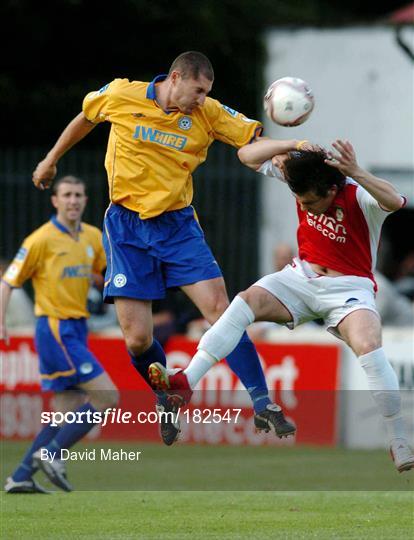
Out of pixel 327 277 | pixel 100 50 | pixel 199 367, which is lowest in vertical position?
pixel 199 367

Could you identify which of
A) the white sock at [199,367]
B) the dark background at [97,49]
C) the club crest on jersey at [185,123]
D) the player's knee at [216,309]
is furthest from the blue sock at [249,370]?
the dark background at [97,49]

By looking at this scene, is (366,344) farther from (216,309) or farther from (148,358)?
(148,358)

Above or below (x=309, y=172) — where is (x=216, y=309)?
below

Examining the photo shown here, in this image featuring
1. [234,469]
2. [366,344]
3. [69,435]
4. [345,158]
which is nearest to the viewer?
[345,158]

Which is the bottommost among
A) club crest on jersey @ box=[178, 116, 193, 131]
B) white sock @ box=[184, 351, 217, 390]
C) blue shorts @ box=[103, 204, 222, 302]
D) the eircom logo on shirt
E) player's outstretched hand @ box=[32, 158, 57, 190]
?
white sock @ box=[184, 351, 217, 390]

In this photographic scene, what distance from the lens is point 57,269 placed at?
1263 centimetres

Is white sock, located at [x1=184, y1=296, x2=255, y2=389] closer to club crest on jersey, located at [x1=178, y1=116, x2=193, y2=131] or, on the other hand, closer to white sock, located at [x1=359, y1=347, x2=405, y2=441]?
white sock, located at [x1=359, y1=347, x2=405, y2=441]

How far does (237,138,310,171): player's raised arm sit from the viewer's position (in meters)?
9.26

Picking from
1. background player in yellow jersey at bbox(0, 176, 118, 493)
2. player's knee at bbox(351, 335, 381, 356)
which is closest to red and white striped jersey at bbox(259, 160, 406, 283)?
player's knee at bbox(351, 335, 381, 356)

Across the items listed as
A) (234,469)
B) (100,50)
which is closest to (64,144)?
(234,469)

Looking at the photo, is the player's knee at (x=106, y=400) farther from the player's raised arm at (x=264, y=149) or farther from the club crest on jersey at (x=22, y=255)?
the player's raised arm at (x=264, y=149)

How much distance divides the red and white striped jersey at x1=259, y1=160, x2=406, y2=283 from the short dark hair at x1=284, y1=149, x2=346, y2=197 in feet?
0.60

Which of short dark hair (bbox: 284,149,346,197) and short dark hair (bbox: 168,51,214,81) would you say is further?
short dark hair (bbox: 168,51,214,81)

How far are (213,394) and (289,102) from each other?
7350 millimetres
